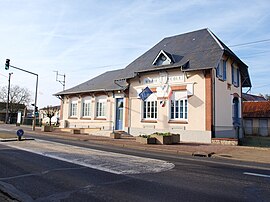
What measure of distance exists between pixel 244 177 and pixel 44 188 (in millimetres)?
6128

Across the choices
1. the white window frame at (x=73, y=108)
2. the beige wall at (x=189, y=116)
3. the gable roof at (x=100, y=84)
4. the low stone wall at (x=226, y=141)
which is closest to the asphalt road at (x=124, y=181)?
the low stone wall at (x=226, y=141)

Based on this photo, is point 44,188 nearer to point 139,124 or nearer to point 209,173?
point 209,173

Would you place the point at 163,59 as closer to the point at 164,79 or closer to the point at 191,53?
the point at 164,79

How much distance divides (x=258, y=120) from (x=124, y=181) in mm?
26082

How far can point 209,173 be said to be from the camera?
28.4 ft

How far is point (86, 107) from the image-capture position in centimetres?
2973

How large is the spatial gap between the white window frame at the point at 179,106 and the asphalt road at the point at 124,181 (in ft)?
32.3

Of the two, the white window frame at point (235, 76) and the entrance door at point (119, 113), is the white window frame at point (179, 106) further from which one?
the entrance door at point (119, 113)

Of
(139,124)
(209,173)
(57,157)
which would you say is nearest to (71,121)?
(139,124)

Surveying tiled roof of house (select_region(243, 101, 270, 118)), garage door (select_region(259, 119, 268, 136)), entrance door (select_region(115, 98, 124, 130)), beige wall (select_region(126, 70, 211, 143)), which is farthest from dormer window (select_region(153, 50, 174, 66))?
garage door (select_region(259, 119, 268, 136))

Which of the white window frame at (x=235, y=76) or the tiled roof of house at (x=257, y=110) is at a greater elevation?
the white window frame at (x=235, y=76)

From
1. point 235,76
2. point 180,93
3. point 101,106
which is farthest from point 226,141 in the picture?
point 101,106

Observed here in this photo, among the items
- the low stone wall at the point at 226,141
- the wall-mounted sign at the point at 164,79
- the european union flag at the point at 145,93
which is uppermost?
the wall-mounted sign at the point at 164,79

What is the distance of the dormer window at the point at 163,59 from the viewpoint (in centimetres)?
2125
